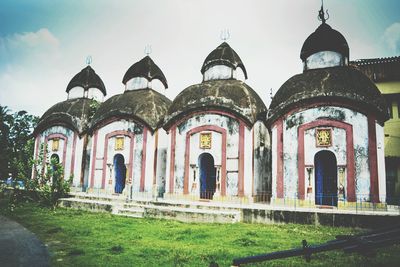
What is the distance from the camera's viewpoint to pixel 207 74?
18172 millimetres

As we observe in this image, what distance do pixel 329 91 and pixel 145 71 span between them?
12062 millimetres

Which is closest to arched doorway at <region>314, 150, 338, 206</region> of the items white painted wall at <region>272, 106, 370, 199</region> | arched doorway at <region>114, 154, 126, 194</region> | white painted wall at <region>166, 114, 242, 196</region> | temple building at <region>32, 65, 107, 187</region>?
white painted wall at <region>272, 106, 370, 199</region>

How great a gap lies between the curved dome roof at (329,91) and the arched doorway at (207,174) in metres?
3.97

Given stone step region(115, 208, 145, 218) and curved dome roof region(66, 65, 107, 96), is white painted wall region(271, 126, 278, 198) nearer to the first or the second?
stone step region(115, 208, 145, 218)

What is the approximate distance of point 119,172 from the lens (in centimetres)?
1897

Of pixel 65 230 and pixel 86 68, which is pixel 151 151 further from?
pixel 86 68

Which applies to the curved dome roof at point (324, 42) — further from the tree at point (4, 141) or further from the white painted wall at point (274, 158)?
the tree at point (4, 141)

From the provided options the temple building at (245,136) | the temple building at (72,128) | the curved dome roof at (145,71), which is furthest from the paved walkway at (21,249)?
the curved dome roof at (145,71)

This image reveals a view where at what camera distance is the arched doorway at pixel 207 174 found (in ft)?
52.2

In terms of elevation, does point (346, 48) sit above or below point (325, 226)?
above

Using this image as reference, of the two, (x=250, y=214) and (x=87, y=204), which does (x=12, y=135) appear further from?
(x=250, y=214)

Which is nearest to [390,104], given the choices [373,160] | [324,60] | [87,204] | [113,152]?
[324,60]

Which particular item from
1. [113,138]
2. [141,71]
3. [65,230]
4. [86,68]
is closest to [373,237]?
[65,230]

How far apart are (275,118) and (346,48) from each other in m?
5.04
